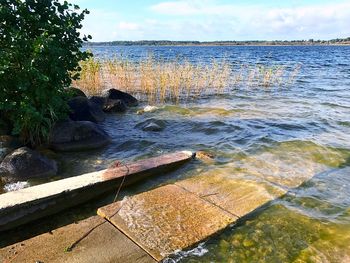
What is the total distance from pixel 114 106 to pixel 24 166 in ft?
20.2

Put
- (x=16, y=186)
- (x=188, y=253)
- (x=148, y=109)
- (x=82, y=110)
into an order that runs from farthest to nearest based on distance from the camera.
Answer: (x=148, y=109)
(x=82, y=110)
(x=16, y=186)
(x=188, y=253)

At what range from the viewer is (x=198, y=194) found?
5.31 meters

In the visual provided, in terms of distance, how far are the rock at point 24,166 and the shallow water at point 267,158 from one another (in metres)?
0.32

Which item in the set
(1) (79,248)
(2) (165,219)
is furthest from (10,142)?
(2) (165,219)

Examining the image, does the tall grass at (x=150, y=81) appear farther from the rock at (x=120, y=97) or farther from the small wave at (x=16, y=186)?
the small wave at (x=16, y=186)

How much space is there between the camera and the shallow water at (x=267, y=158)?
4.07 m

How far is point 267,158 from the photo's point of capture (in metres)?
7.22

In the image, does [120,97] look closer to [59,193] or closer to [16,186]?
[16,186]

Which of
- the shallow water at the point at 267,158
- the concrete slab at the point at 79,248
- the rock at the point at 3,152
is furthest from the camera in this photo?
the rock at the point at 3,152

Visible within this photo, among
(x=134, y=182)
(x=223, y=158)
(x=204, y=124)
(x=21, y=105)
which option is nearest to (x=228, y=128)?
(x=204, y=124)

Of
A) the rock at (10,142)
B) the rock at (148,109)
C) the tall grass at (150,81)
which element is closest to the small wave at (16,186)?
the rock at (10,142)

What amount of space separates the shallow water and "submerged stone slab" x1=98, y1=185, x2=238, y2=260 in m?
0.18

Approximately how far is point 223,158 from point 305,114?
5786 mm

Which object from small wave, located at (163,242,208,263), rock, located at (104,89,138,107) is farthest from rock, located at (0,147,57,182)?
rock, located at (104,89,138,107)
